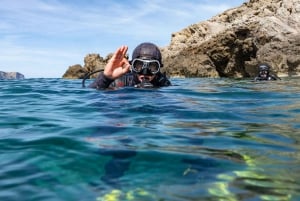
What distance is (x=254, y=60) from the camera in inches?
1049

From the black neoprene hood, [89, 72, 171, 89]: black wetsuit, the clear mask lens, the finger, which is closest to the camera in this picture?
the finger

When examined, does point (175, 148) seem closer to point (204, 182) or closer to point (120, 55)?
point (204, 182)

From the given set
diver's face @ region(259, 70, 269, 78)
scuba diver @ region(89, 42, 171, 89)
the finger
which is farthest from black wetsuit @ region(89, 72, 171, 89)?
diver's face @ region(259, 70, 269, 78)

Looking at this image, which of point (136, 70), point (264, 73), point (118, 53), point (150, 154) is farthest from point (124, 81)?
point (264, 73)

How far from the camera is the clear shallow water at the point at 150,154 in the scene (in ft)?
7.93

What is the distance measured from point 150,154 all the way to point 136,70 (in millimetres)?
3824

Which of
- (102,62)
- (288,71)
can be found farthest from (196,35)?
(288,71)

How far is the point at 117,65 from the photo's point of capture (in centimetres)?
608

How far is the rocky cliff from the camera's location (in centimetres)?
2527

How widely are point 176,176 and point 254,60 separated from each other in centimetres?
→ 2517

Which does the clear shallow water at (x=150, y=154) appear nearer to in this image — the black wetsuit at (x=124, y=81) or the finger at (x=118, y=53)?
the finger at (x=118, y=53)

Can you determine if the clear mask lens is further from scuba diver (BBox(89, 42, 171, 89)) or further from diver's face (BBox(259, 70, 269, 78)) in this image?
diver's face (BBox(259, 70, 269, 78))

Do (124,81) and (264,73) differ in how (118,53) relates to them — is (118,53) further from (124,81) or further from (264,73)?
(264,73)

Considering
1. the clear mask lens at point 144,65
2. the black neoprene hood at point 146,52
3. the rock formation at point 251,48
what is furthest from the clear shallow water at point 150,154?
the rock formation at point 251,48
